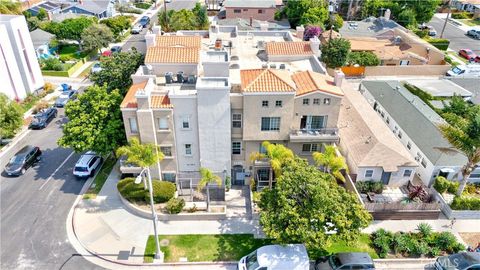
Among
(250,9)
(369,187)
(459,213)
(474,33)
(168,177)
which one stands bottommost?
(459,213)

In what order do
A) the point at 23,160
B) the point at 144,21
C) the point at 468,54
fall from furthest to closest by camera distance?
1. the point at 144,21
2. the point at 468,54
3. the point at 23,160

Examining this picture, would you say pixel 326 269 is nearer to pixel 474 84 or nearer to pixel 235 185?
pixel 235 185

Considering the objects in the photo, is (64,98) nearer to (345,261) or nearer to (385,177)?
(385,177)

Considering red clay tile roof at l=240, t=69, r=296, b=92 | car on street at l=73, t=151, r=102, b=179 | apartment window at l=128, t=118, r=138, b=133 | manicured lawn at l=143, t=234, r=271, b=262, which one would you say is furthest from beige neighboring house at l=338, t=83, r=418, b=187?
car on street at l=73, t=151, r=102, b=179

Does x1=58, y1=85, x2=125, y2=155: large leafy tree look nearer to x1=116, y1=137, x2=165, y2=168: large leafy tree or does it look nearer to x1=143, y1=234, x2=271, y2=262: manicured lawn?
x1=116, y1=137, x2=165, y2=168: large leafy tree

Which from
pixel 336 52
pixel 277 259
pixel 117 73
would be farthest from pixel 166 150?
pixel 336 52

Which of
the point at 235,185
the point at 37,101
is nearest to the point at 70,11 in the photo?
the point at 37,101

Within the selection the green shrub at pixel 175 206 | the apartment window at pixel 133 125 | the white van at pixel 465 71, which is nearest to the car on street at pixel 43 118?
the apartment window at pixel 133 125
